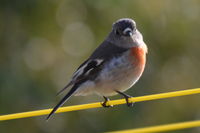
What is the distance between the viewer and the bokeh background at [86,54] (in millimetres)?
11664

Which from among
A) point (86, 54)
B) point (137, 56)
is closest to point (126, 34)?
point (137, 56)

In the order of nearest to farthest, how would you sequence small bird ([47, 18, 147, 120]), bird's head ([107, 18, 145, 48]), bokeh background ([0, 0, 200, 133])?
small bird ([47, 18, 147, 120]), bird's head ([107, 18, 145, 48]), bokeh background ([0, 0, 200, 133])

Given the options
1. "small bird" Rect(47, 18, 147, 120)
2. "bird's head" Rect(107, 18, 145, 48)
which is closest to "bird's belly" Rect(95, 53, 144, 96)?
"small bird" Rect(47, 18, 147, 120)

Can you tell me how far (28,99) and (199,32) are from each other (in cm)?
362

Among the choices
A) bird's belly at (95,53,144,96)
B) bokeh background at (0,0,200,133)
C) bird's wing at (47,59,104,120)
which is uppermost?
bird's wing at (47,59,104,120)

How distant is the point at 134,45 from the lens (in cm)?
840

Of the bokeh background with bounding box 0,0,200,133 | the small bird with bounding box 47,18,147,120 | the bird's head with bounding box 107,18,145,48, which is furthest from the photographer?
the bokeh background with bounding box 0,0,200,133

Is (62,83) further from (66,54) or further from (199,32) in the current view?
(199,32)

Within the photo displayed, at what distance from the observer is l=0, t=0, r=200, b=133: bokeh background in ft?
38.3

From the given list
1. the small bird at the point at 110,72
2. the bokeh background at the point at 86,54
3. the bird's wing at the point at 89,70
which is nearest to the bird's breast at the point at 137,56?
the small bird at the point at 110,72

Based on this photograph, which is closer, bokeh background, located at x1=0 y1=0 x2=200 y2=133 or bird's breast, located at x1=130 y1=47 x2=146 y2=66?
bird's breast, located at x1=130 y1=47 x2=146 y2=66

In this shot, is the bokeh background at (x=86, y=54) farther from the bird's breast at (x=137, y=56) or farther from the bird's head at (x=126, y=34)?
the bird's breast at (x=137, y=56)

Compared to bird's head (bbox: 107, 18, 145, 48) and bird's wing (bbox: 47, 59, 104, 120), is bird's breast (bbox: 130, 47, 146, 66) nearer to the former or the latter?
bird's head (bbox: 107, 18, 145, 48)

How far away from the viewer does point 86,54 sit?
1216 centimetres
